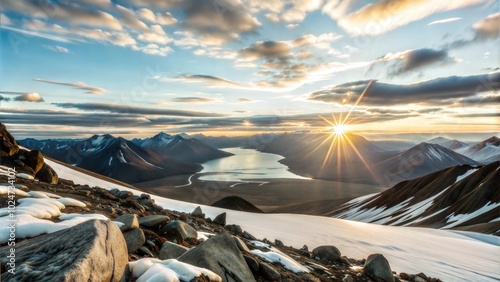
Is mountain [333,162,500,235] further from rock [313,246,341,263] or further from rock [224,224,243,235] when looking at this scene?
rock [224,224,243,235]

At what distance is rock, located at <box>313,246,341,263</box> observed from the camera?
37.5ft

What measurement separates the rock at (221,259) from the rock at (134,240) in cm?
117

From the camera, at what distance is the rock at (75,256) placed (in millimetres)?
3533

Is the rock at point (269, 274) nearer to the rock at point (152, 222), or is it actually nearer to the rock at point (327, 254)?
the rock at point (152, 222)

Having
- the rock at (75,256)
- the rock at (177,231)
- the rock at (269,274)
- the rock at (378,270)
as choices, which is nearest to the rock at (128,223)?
the rock at (177,231)

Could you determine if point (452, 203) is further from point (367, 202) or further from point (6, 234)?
point (6, 234)

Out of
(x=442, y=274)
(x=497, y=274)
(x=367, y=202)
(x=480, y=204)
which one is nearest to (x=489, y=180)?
(x=480, y=204)

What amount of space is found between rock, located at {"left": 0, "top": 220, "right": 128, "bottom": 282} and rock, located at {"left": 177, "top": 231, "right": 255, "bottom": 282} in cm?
146

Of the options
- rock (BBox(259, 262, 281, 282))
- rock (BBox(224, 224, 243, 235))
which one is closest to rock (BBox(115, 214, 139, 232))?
rock (BBox(259, 262, 281, 282))

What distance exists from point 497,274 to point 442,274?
5.24 meters

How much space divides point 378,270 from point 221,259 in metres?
7.15

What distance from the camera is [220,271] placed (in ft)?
18.1

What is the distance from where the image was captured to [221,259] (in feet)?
19.3

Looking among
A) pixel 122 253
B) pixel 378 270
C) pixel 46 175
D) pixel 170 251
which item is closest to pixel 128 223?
pixel 170 251
